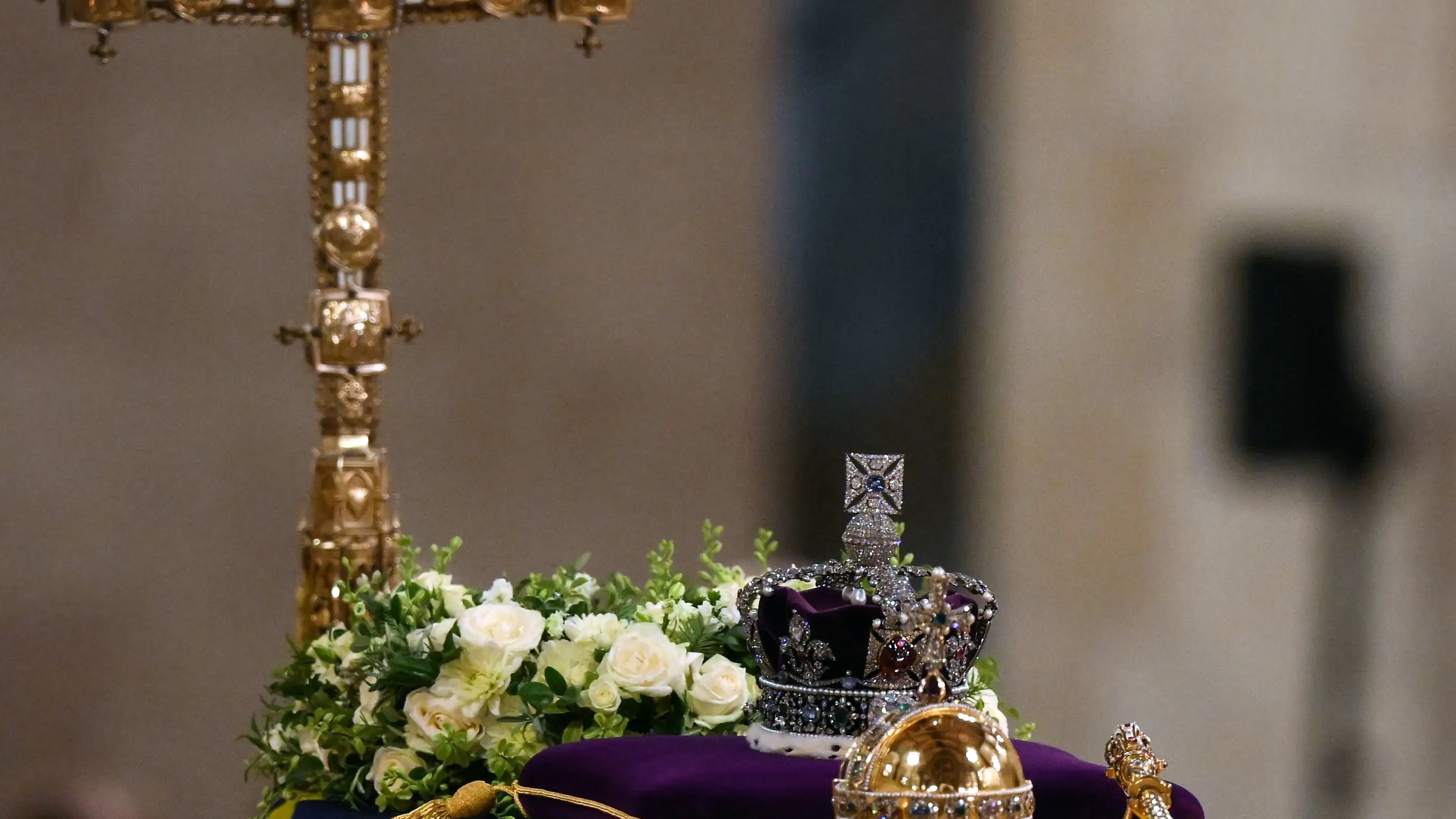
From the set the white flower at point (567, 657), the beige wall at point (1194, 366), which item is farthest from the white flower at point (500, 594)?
the beige wall at point (1194, 366)

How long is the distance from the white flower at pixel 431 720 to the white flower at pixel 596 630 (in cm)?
13

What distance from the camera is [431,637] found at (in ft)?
6.27

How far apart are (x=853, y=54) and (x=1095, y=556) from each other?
1262 mm

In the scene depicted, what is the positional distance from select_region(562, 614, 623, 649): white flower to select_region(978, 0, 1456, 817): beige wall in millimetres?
2302

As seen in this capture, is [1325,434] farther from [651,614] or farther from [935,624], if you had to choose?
[935,624]

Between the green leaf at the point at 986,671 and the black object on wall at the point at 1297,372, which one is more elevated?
the black object on wall at the point at 1297,372

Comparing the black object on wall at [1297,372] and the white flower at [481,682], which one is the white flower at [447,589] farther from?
the black object on wall at [1297,372]

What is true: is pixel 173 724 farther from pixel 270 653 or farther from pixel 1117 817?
pixel 1117 817

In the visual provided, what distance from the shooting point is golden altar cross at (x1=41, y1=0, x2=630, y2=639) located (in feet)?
7.56

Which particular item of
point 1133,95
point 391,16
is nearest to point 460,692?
point 391,16

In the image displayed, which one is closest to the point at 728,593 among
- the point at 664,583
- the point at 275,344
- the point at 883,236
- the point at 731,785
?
the point at 664,583

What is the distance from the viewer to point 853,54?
414 centimetres

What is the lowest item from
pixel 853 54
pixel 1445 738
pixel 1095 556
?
pixel 1445 738

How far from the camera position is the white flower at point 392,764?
1838 mm
